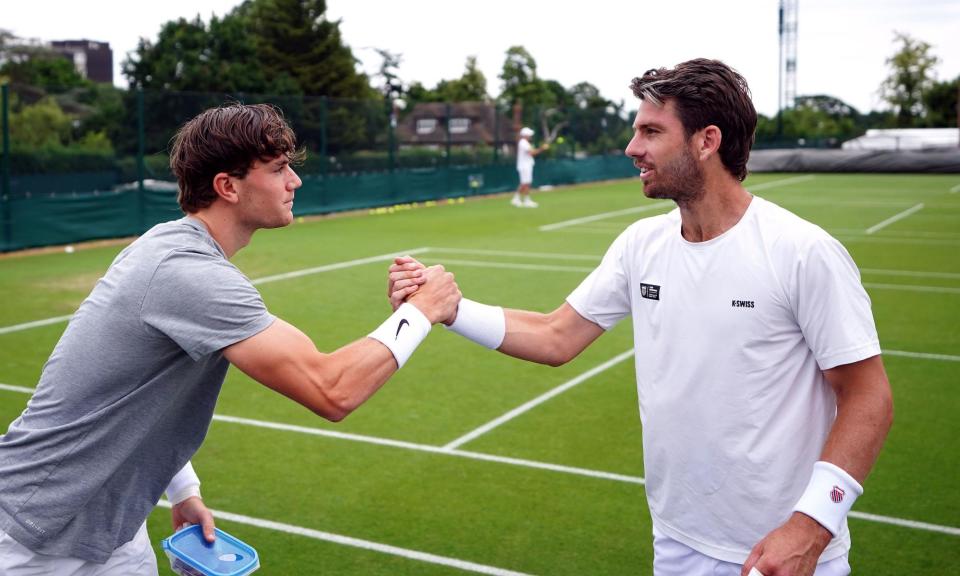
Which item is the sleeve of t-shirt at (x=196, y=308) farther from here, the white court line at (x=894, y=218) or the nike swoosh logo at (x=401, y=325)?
the white court line at (x=894, y=218)

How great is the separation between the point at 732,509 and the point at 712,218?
933mm

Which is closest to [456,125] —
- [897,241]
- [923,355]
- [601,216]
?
[601,216]

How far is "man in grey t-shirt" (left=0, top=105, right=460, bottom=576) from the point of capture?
3.06m

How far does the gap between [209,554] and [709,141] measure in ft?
6.89

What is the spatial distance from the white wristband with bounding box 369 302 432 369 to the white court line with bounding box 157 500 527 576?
2.45m

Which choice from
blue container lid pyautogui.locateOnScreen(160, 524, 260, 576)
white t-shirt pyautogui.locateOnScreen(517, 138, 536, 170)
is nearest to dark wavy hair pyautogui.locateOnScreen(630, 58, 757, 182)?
blue container lid pyautogui.locateOnScreen(160, 524, 260, 576)

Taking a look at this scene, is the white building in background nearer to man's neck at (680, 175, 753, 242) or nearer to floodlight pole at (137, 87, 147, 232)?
floodlight pole at (137, 87, 147, 232)

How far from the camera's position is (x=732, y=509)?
3.40 meters

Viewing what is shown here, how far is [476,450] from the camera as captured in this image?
25.2ft

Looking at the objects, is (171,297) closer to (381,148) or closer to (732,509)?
(732,509)

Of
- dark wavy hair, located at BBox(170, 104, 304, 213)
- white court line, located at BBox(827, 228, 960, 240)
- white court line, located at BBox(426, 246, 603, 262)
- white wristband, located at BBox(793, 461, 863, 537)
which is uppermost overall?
dark wavy hair, located at BBox(170, 104, 304, 213)

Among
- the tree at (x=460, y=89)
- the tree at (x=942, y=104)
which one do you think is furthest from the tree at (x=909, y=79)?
the tree at (x=460, y=89)

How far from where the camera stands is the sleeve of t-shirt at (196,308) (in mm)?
3023

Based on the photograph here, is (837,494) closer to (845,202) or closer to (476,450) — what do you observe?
(476,450)
